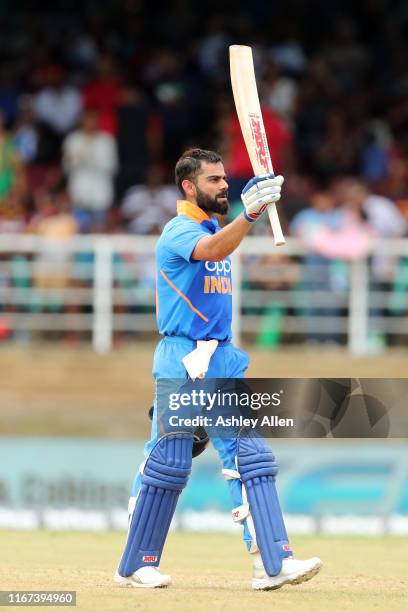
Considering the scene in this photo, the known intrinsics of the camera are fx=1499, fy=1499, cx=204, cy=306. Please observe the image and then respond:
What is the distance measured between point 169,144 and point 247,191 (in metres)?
9.66

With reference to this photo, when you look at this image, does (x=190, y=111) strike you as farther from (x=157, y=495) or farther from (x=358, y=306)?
(x=157, y=495)

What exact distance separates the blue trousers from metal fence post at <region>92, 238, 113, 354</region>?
22.4 ft

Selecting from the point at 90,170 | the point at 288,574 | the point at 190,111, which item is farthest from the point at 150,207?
the point at 288,574

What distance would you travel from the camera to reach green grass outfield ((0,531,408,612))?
675cm

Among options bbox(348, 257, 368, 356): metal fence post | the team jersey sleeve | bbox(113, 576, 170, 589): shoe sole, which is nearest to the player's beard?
the team jersey sleeve

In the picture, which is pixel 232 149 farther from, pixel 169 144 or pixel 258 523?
pixel 258 523

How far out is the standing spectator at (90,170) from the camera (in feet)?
50.5

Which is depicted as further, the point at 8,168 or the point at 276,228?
the point at 8,168

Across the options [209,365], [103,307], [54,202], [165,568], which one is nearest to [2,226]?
[54,202]

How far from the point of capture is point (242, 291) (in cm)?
1442

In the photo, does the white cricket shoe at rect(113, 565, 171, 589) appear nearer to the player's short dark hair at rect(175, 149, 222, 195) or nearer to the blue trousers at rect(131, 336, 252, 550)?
the blue trousers at rect(131, 336, 252, 550)

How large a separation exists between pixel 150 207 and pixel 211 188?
298 inches

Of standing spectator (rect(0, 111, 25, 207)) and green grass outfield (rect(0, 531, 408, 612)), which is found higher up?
standing spectator (rect(0, 111, 25, 207))

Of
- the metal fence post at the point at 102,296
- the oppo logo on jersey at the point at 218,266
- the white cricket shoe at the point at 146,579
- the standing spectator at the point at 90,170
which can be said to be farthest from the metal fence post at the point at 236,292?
the white cricket shoe at the point at 146,579
